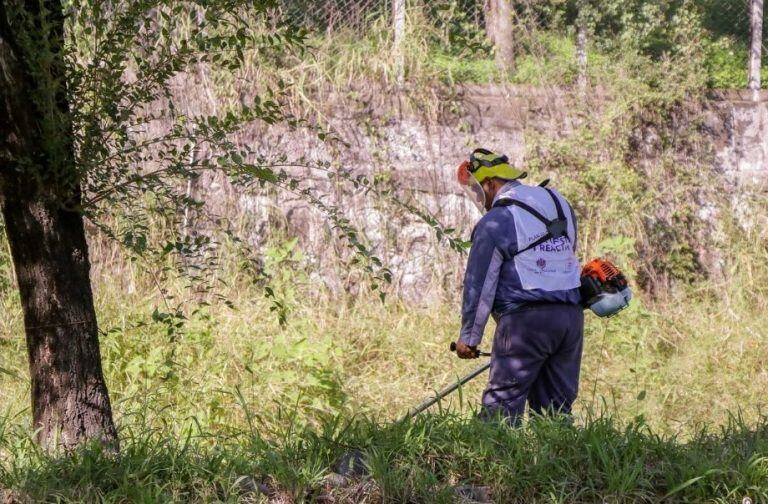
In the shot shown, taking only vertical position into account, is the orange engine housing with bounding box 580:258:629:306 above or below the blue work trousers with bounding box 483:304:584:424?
above

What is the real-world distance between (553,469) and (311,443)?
0.94 meters

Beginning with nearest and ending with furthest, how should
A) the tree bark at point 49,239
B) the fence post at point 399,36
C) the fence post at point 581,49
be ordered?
1. the tree bark at point 49,239
2. the fence post at point 399,36
3. the fence post at point 581,49

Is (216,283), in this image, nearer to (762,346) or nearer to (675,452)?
(762,346)

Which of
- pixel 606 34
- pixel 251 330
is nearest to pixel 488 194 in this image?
pixel 251 330

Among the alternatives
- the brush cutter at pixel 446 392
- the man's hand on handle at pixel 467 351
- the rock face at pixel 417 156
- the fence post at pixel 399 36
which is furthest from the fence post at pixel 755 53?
the man's hand on handle at pixel 467 351

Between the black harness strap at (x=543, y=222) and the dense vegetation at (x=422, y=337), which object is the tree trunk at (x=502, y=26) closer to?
the dense vegetation at (x=422, y=337)

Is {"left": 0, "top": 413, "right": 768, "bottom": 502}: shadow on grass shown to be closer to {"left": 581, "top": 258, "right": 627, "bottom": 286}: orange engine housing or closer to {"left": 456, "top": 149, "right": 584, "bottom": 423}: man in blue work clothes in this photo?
{"left": 456, "top": 149, "right": 584, "bottom": 423}: man in blue work clothes

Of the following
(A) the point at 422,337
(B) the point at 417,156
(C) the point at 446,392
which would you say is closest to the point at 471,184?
(C) the point at 446,392

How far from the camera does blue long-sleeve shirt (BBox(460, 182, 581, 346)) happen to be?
4.92m

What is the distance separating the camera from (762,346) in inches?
296

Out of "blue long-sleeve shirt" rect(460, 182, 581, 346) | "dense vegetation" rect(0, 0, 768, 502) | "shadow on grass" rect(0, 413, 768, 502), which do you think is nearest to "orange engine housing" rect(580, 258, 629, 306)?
"blue long-sleeve shirt" rect(460, 182, 581, 346)

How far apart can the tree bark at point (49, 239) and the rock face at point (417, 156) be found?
4136mm

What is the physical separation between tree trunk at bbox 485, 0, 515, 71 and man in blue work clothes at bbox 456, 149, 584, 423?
4.40 meters

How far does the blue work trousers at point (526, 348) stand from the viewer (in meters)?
4.94
